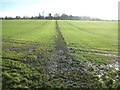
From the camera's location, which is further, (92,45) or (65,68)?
(92,45)

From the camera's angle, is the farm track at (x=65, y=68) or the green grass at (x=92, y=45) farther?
the green grass at (x=92, y=45)

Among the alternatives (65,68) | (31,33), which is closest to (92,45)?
(65,68)

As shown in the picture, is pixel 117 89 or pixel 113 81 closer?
pixel 117 89

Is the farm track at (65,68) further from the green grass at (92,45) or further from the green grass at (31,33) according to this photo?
the green grass at (31,33)

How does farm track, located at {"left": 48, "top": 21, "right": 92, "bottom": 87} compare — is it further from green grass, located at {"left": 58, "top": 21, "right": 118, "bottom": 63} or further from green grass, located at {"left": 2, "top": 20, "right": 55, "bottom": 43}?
green grass, located at {"left": 2, "top": 20, "right": 55, "bottom": 43}

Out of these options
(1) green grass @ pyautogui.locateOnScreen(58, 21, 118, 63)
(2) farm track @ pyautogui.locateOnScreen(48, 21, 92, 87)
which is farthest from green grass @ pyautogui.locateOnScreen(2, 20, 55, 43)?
(2) farm track @ pyautogui.locateOnScreen(48, 21, 92, 87)

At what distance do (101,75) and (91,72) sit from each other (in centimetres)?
81

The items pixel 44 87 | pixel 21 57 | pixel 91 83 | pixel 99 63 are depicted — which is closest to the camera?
pixel 44 87

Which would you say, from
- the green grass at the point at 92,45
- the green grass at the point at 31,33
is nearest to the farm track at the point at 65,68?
the green grass at the point at 92,45

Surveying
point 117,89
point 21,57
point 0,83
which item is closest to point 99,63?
point 117,89

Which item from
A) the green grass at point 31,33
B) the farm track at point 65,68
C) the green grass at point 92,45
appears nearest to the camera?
the farm track at point 65,68

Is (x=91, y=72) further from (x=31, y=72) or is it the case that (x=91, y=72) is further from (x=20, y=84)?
(x=20, y=84)

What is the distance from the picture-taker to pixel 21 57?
58.6 ft

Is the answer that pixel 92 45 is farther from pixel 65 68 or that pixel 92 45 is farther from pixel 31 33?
pixel 31 33
